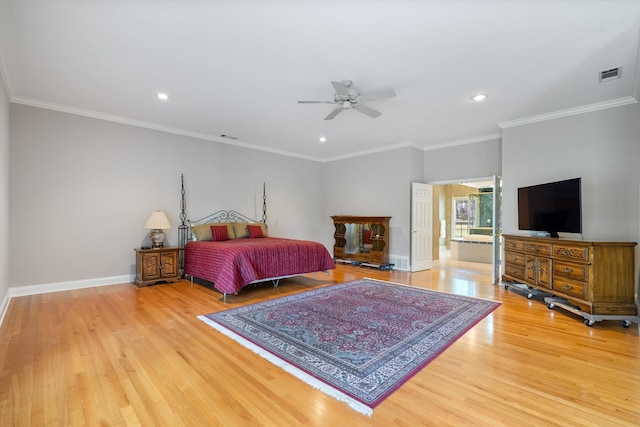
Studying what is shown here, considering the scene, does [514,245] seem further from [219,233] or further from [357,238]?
[219,233]

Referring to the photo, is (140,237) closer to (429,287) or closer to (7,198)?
(7,198)

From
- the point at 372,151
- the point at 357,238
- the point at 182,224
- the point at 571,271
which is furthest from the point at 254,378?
the point at 372,151

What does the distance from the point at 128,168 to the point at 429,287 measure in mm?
5592

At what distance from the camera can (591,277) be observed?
135 inches

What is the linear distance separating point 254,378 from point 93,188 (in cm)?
447

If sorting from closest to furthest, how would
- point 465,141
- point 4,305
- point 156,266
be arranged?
point 4,305
point 156,266
point 465,141

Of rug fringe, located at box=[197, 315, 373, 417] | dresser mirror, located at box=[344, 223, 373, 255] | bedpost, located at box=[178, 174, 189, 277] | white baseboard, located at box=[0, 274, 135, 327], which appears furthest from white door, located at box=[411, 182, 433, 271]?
white baseboard, located at box=[0, 274, 135, 327]

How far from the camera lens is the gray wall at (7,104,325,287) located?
433cm

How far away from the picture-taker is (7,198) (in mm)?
4047

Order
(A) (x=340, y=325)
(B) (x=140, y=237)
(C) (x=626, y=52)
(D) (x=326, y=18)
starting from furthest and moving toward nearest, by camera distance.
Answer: (B) (x=140, y=237)
(A) (x=340, y=325)
(C) (x=626, y=52)
(D) (x=326, y=18)

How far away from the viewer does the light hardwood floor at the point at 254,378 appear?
1772 mm

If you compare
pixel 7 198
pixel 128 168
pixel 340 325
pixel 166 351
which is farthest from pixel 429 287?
pixel 7 198

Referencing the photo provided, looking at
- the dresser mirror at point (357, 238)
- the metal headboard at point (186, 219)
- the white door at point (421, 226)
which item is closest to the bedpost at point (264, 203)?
the metal headboard at point (186, 219)

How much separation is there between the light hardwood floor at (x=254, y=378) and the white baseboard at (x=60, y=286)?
0.89 meters
